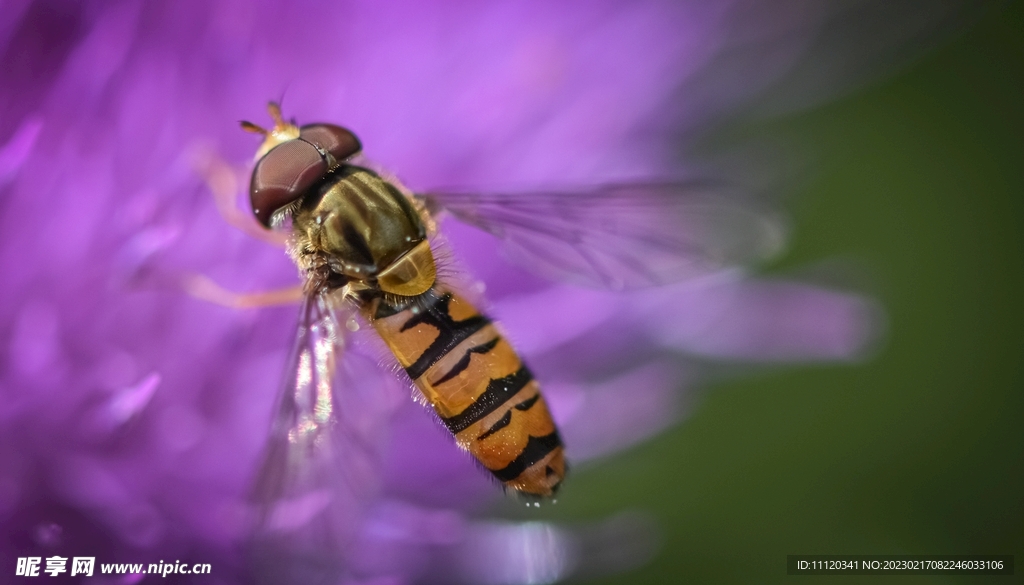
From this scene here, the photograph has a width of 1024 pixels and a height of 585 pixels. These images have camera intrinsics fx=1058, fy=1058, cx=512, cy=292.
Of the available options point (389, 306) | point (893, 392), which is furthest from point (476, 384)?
point (893, 392)

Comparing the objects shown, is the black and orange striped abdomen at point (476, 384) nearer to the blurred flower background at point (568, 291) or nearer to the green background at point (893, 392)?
the blurred flower background at point (568, 291)

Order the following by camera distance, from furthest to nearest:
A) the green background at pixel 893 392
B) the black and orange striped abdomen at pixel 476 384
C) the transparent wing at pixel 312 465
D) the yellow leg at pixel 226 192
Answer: the green background at pixel 893 392 → the yellow leg at pixel 226 192 → the black and orange striped abdomen at pixel 476 384 → the transparent wing at pixel 312 465

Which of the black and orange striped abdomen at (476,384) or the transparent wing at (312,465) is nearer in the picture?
the transparent wing at (312,465)

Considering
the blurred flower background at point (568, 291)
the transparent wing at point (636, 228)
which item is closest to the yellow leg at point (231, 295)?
the blurred flower background at point (568, 291)

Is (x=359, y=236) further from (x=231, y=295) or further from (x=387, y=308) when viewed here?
(x=231, y=295)

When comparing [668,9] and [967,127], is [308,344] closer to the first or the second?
[668,9]

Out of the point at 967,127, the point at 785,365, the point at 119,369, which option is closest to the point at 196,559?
the point at 119,369

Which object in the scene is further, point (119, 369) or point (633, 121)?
point (633, 121)

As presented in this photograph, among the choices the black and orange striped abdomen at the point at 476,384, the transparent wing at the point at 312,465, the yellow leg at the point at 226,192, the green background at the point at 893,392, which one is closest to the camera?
the transparent wing at the point at 312,465
